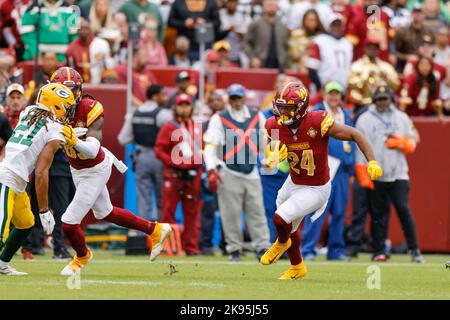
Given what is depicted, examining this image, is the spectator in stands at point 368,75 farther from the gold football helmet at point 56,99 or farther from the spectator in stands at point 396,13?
the gold football helmet at point 56,99

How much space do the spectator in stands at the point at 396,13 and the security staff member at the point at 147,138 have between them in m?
5.14

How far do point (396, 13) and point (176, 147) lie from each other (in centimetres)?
602

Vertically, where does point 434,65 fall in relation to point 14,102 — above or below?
above

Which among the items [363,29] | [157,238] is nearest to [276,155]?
[157,238]

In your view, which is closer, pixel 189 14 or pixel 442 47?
pixel 189 14

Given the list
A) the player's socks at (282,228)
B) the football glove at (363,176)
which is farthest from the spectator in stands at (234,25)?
the player's socks at (282,228)

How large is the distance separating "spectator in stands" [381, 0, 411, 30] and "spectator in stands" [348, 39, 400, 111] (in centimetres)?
192

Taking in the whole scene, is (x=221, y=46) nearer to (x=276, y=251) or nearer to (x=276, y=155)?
(x=276, y=155)

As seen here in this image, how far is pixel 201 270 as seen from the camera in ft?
39.3

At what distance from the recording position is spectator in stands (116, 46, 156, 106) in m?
16.8

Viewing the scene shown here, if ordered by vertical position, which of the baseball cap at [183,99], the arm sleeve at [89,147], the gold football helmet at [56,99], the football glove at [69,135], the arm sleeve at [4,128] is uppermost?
the gold football helmet at [56,99]

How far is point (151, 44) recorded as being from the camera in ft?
58.8

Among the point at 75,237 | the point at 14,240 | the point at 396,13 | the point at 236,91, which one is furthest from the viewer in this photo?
the point at 396,13

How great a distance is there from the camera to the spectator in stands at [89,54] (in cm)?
1684
